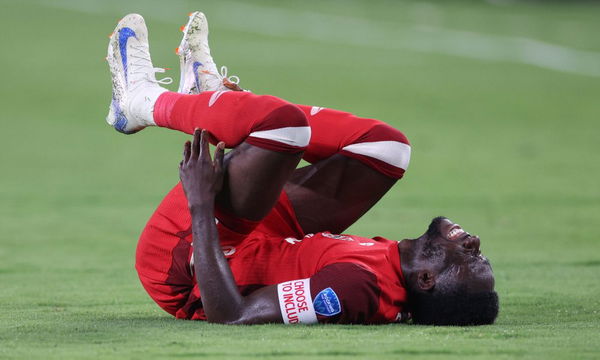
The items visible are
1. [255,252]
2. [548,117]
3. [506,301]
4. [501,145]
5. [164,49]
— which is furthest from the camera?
[164,49]

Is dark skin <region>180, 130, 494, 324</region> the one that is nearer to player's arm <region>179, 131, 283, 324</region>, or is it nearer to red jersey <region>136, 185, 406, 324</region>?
player's arm <region>179, 131, 283, 324</region>

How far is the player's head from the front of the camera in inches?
179

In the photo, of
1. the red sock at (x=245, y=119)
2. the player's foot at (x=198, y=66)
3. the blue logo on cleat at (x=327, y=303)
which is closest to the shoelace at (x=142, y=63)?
the player's foot at (x=198, y=66)

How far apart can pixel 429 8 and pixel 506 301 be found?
76.5 ft

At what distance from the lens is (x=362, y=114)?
17.4 m

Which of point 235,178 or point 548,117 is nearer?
point 235,178

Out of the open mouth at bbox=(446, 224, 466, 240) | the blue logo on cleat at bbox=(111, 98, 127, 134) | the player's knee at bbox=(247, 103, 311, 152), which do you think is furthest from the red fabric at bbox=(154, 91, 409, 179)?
the open mouth at bbox=(446, 224, 466, 240)

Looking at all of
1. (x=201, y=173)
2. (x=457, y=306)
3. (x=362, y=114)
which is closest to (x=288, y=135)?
(x=201, y=173)

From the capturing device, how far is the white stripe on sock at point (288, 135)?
4402mm

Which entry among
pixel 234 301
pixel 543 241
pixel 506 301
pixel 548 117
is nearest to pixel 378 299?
pixel 234 301

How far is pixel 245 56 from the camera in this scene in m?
21.8

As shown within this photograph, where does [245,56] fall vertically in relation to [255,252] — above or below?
below

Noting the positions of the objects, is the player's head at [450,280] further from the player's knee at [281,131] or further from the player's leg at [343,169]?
the player's knee at [281,131]

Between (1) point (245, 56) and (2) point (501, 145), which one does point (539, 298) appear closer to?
(2) point (501, 145)
